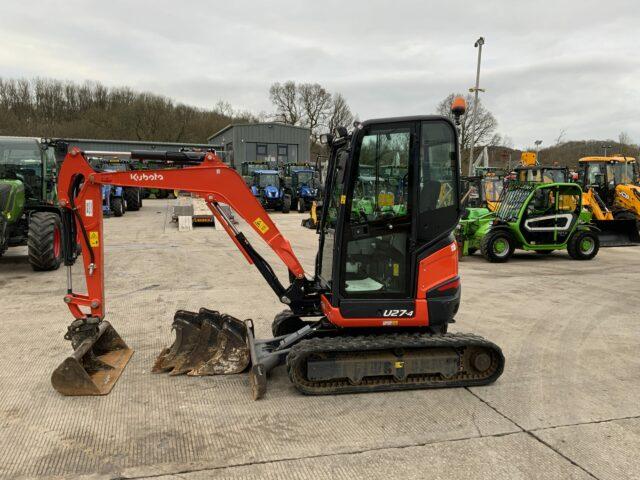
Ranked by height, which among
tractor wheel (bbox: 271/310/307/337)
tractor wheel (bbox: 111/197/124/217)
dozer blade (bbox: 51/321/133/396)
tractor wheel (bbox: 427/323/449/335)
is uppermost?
tractor wheel (bbox: 111/197/124/217)

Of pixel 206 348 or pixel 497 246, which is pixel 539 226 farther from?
pixel 206 348

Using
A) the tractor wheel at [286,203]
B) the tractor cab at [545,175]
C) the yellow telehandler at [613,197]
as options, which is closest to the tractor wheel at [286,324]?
the tractor cab at [545,175]

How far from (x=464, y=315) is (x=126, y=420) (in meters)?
4.64

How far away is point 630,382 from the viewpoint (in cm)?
463

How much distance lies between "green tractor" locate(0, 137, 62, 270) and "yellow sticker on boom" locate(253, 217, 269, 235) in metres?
6.17

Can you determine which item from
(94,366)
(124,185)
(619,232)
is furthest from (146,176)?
(619,232)

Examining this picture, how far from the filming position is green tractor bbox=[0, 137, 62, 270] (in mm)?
8984

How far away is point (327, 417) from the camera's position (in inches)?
152

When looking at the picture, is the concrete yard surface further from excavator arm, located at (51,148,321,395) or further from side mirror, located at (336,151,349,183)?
side mirror, located at (336,151,349,183)

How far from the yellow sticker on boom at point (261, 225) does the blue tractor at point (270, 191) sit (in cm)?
2079

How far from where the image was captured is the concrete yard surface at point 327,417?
3.20 metres

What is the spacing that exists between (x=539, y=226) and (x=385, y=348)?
9.30 metres

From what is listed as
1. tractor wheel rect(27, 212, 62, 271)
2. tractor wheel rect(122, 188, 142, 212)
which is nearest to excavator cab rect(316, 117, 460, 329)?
tractor wheel rect(27, 212, 62, 271)

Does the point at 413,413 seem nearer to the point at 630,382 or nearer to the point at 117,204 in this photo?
the point at 630,382
